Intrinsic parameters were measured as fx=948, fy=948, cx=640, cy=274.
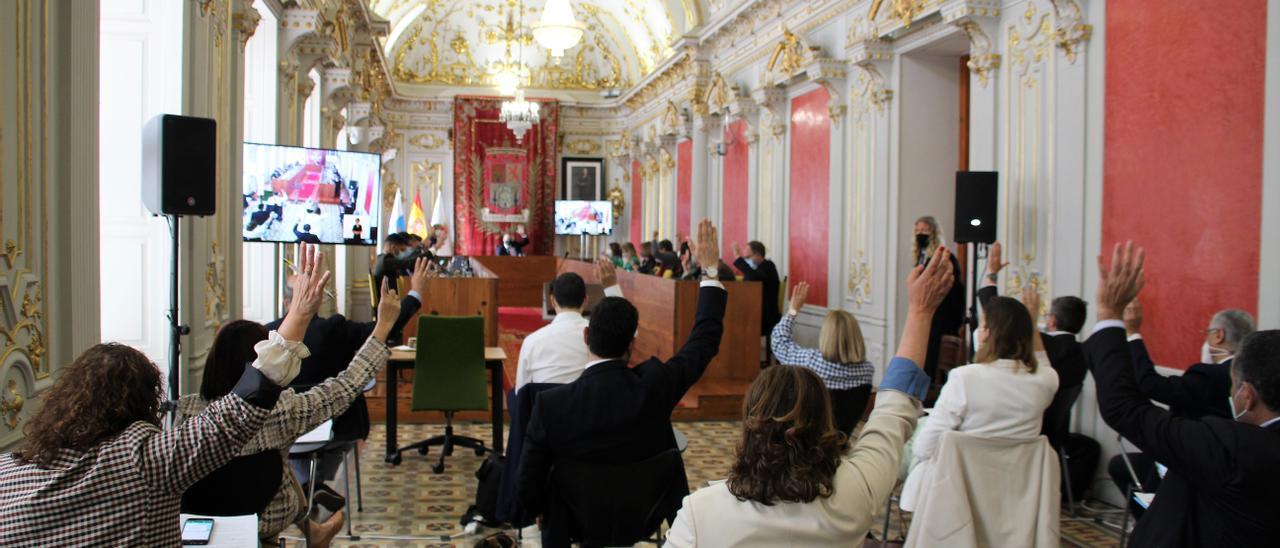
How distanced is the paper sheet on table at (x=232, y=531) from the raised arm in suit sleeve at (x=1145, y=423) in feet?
6.81

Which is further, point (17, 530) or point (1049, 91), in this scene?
point (1049, 91)

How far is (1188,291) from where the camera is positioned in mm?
5234

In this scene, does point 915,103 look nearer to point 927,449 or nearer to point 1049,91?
point 1049,91

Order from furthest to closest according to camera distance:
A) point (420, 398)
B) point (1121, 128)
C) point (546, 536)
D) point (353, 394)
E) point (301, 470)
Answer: point (420, 398) < point (1121, 128) < point (301, 470) < point (546, 536) < point (353, 394)

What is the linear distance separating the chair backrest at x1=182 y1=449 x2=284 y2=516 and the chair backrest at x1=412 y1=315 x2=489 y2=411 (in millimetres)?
3441

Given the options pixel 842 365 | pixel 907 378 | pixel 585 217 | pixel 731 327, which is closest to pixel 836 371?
pixel 842 365

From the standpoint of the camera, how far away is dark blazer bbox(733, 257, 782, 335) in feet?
31.7

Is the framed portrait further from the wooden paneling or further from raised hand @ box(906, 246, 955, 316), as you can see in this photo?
raised hand @ box(906, 246, 955, 316)

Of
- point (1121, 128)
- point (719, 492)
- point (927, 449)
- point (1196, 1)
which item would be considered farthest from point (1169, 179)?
point (719, 492)

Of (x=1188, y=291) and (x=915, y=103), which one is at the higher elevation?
(x=915, y=103)

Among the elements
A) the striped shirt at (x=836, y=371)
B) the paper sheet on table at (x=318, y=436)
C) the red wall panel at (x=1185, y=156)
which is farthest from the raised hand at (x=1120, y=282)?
the red wall panel at (x=1185, y=156)

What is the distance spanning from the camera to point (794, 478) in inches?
70.6

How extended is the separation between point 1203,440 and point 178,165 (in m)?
3.76

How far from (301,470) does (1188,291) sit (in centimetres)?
475
